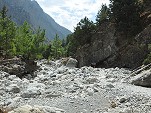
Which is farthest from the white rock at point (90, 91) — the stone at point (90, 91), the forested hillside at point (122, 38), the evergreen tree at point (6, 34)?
the evergreen tree at point (6, 34)

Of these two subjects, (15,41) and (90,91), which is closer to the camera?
(90,91)

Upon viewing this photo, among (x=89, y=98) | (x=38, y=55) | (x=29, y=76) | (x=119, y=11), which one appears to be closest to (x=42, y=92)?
(x=89, y=98)

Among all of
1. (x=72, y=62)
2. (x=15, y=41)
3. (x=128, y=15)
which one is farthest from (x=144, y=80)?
(x=15, y=41)

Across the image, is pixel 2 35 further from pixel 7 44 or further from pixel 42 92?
pixel 42 92

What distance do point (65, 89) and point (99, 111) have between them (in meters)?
7.20

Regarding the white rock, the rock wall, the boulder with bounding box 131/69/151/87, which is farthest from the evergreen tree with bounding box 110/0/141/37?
the white rock

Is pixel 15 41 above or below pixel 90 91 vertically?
above

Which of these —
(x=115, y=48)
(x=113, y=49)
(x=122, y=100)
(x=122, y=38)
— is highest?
(x=122, y=38)

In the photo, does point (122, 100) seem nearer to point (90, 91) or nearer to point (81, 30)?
point (90, 91)

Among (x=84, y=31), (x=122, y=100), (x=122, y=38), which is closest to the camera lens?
(x=122, y=100)

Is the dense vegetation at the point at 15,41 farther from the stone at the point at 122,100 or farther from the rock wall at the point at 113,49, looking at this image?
the stone at the point at 122,100

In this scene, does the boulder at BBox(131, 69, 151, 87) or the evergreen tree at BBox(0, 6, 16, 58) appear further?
the evergreen tree at BBox(0, 6, 16, 58)

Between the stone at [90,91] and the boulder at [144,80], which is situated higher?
the boulder at [144,80]

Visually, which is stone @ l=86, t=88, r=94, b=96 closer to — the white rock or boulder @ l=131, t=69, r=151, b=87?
the white rock
